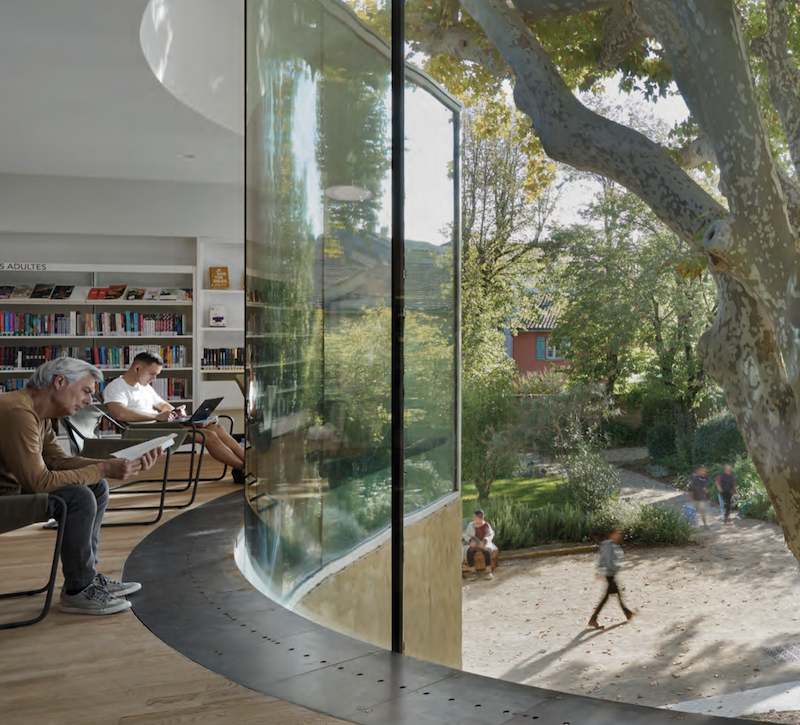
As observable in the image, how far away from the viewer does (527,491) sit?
7719 millimetres

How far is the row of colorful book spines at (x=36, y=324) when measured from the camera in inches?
291

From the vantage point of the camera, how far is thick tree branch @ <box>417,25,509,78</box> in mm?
4672

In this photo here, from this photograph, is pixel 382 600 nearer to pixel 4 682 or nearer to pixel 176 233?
pixel 4 682

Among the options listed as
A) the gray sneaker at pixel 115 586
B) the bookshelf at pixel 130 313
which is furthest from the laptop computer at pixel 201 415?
the gray sneaker at pixel 115 586

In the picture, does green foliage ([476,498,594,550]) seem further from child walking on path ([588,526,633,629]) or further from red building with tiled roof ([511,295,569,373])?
red building with tiled roof ([511,295,569,373])

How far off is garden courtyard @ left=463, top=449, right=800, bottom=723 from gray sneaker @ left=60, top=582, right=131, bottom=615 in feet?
11.6

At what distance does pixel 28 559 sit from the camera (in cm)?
355

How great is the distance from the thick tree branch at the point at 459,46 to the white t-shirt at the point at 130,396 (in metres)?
3.12

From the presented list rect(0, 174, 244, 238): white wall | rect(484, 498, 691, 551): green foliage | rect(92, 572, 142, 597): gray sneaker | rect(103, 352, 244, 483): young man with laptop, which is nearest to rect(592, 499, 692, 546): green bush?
rect(484, 498, 691, 551): green foliage

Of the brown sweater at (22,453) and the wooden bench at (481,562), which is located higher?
the brown sweater at (22,453)

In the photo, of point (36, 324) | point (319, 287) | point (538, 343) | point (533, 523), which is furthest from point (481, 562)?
point (319, 287)

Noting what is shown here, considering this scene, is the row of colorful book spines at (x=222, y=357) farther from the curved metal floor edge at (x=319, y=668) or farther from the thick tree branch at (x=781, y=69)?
the thick tree branch at (x=781, y=69)

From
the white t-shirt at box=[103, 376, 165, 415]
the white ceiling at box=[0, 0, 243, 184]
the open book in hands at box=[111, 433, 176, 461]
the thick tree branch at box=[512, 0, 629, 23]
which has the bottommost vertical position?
the open book in hands at box=[111, 433, 176, 461]

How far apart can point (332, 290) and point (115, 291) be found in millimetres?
5410
